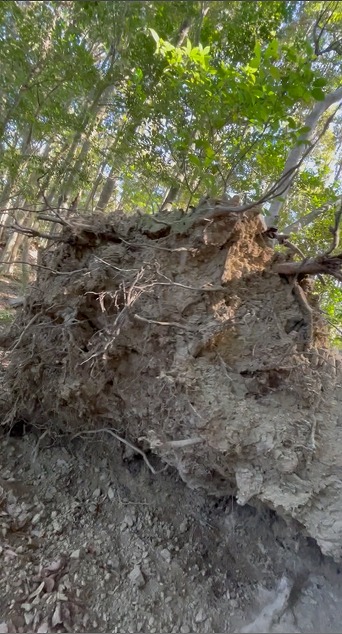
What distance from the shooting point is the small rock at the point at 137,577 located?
181 centimetres

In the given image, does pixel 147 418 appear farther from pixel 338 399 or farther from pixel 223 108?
pixel 223 108

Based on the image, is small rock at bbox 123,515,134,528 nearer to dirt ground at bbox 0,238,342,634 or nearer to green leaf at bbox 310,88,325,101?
dirt ground at bbox 0,238,342,634

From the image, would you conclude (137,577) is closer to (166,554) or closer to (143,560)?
(143,560)

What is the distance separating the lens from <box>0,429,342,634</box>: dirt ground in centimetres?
163

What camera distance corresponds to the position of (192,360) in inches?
84.3

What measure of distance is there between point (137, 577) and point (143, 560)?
0.33ft

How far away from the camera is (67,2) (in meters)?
1.59

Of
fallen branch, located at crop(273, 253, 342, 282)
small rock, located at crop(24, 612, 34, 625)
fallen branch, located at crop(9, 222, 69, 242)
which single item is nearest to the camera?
small rock, located at crop(24, 612, 34, 625)

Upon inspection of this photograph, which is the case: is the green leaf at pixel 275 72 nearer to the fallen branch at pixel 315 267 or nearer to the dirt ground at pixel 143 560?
the fallen branch at pixel 315 267

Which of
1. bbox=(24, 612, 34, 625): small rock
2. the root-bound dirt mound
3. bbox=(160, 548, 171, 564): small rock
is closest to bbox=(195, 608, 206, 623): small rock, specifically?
bbox=(160, 548, 171, 564): small rock

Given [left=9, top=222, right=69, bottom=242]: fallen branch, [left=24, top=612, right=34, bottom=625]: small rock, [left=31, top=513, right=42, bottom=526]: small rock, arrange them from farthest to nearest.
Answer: [left=9, top=222, right=69, bottom=242]: fallen branch
[left=31, top=513, right=42, bottom=526]: small rock
[left=24, top=612, right=34, bottom=625]: small rock

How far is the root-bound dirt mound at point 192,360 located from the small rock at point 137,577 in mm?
549

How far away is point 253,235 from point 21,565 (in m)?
2.65

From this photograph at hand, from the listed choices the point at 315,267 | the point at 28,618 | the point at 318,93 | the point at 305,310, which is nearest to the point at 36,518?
the point at 28,618
